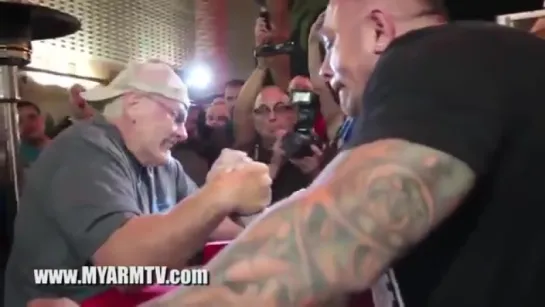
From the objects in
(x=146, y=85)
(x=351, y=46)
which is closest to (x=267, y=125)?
(x=146, y=85)

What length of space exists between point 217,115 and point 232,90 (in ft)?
0.28

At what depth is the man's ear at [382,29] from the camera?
1.30ft

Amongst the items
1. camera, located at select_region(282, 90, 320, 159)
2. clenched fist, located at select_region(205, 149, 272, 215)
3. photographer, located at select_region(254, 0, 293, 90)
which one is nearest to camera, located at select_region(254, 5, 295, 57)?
photographer, located at select_region(254, 0, 293, 90)

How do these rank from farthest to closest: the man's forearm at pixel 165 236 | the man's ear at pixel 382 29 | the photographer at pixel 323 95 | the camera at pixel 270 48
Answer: the camera at pixel 270 48 < the photographer at pixel 323 95 < the man's forearm at pixel 165 236 < the man's ear at pixel 382 29

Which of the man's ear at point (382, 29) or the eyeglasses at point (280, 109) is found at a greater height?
the man's ear at point (382, 29)

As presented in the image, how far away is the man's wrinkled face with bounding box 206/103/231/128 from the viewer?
55.5 inches

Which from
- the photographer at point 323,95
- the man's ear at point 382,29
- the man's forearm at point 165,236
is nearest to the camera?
the man's ear at point 382,29

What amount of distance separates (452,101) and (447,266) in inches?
3.5

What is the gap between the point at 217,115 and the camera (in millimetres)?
1420

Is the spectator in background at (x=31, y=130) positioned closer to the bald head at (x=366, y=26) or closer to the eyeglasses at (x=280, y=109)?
the eyeglasses at (x=280, y=109)

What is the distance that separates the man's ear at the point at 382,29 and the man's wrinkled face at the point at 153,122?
0.62 meters

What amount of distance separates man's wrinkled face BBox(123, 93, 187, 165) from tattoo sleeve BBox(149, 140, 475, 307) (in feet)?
2.28

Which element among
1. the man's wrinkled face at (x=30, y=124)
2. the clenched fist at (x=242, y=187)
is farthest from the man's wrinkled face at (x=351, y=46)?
the man's wrinkled face at (x=30, y=124)

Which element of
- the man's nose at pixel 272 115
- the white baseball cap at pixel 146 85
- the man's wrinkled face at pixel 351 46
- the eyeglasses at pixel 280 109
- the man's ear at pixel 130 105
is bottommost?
the man's nose at pixel 272 115
